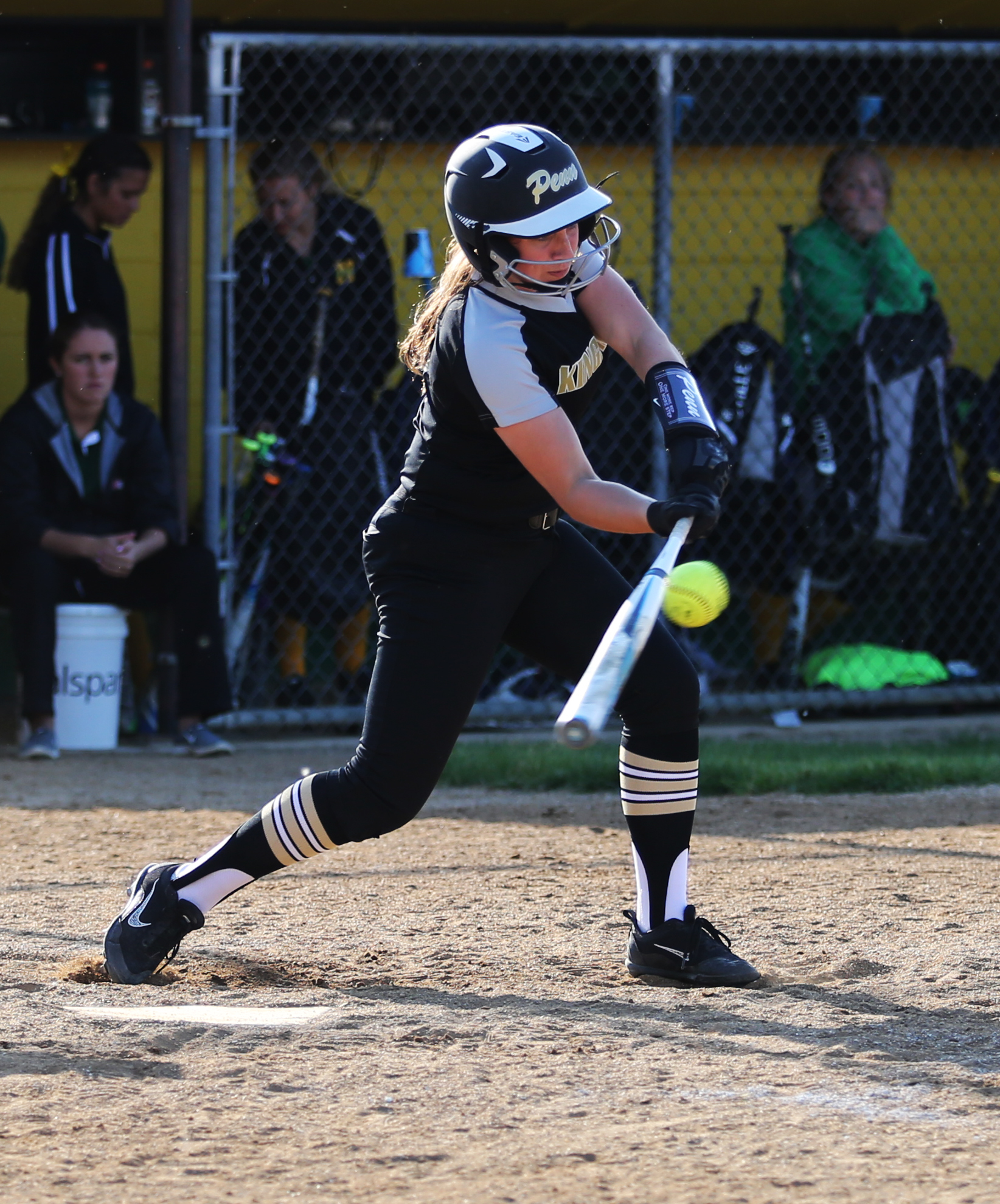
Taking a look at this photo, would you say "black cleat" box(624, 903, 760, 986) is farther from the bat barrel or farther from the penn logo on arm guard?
the penn logo on arm guard

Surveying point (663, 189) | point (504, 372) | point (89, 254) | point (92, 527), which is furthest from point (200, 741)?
point (504, 372)

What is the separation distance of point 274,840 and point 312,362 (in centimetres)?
400

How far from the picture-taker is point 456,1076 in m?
2.98

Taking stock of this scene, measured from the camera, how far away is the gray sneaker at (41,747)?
668cm

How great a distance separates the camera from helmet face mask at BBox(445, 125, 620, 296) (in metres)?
3.38

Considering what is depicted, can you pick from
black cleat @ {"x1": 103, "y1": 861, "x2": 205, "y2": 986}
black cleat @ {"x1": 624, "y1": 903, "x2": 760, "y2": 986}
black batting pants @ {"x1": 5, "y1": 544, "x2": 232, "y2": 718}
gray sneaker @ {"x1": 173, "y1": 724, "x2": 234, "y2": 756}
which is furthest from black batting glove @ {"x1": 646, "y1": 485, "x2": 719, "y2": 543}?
gray sneaker @ {"x1": 173, "y1": 724, "x2": 234, "y2": 756}

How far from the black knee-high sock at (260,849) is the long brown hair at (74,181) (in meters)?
4.49

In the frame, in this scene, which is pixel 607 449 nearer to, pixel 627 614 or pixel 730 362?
pixel 730 362

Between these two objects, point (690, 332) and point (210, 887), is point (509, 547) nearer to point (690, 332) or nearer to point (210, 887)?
point (210, 887)

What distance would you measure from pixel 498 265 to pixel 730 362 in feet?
14.3

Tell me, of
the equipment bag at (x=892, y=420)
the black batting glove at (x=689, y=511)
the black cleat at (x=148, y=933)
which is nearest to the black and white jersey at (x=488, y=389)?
the black batting glove at (x=689, y=511)

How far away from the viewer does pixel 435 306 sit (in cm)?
368

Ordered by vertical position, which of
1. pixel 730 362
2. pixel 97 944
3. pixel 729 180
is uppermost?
pixel 729 180

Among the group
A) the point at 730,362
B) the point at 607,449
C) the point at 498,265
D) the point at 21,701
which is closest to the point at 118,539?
the point at 21,701
